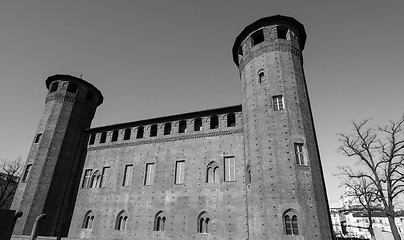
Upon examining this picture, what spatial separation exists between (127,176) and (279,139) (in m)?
12.5

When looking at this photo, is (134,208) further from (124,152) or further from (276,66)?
(276,66)

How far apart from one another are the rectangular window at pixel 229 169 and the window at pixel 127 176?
7889mm

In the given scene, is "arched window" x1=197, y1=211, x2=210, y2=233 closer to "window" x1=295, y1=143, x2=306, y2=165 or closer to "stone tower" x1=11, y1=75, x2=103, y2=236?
"window" x1=295, y1=143, x2=306, y2=165

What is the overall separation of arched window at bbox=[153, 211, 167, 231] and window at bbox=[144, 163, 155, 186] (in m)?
2.47

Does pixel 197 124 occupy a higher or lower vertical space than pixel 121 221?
higher

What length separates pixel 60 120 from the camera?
893 inches

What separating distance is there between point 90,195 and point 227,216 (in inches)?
466

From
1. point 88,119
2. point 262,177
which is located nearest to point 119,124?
point 88,119

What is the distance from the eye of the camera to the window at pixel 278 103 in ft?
50.6

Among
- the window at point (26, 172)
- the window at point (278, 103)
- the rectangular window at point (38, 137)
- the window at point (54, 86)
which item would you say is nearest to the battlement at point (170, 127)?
the window at point (278, 103)

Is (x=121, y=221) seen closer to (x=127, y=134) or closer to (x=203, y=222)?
(x=203, y=222)

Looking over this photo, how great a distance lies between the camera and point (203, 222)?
53.4 ft

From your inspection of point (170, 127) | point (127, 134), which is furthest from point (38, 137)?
point (170, 127)

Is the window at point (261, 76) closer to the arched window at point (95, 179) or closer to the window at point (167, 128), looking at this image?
the window at point (167, 128)
